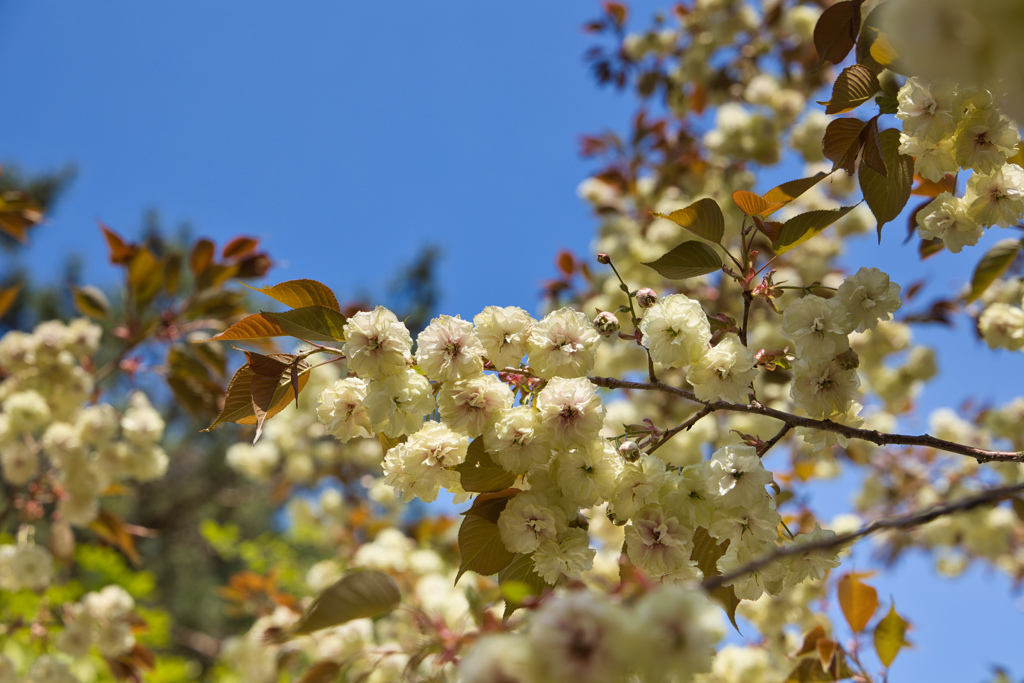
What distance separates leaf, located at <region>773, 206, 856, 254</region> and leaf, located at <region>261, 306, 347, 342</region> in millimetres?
622

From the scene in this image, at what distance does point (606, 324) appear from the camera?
2.79 ft

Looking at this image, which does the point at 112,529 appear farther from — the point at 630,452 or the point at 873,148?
the point at 873,148

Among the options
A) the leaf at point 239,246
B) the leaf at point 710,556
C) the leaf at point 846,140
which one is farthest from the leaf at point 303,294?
the leaf at point 239,246

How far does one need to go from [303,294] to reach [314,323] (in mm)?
53

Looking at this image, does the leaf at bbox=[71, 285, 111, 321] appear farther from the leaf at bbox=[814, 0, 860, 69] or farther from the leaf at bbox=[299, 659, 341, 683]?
the leaf at bbox=[814, 0, 860, 69]

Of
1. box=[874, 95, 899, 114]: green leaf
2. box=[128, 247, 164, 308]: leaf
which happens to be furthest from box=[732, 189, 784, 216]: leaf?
box=[128, 247, 164, 308]: leaf

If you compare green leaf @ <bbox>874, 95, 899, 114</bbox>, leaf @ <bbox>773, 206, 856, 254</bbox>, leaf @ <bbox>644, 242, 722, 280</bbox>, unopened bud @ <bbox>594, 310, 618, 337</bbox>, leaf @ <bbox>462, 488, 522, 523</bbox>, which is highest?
green leaf @ <bbox>874, 95, 899, 114</bbox>

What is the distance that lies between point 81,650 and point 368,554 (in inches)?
42.2

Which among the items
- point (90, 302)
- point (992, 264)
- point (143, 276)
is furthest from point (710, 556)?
point (90, 302)

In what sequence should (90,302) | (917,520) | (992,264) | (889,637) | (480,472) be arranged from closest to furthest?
1. (917,520)
2. (480,472)
3. (889,637)
4. (992,264)
5. (90,302)

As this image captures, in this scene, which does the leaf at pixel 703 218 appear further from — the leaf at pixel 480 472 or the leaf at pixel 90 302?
the leaf at pixel 90 302

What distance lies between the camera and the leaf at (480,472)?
760mm

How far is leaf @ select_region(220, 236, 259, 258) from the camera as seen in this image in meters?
1.92

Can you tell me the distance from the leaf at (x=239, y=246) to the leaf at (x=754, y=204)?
62.9 inches
